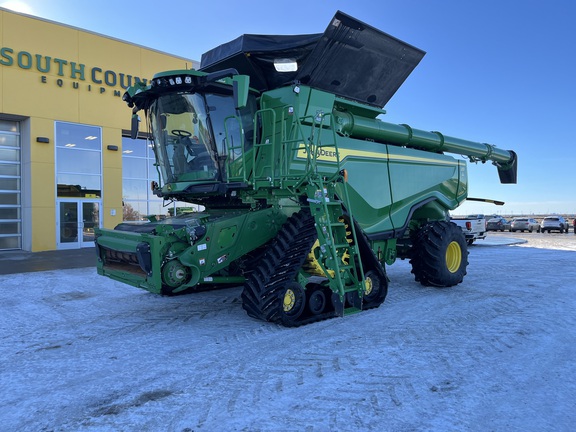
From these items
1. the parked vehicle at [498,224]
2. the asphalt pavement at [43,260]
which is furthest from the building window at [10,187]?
the parked vehicle at [498,224]

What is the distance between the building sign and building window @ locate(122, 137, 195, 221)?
2240mm

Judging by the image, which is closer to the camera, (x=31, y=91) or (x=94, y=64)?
(x=31, y=91)

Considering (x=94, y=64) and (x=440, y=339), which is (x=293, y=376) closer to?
(x=440, y=339)

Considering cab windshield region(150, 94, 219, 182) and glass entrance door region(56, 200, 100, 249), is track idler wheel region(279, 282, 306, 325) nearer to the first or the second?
cab windshield region(150, 94, 219, 182)

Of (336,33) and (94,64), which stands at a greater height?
(94,64)

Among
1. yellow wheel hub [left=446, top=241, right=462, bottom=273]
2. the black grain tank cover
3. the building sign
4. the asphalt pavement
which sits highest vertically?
the building sign

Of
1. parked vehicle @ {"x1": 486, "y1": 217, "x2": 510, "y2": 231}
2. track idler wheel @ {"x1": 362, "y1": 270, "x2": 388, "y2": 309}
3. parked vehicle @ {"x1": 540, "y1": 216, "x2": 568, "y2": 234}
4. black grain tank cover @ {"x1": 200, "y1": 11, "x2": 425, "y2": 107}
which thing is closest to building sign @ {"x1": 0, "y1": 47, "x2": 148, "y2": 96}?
black grain tank cover @ {"x1": 200, "y1": 11, "x2": 425, "y2": 107}

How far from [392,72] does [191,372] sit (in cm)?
545

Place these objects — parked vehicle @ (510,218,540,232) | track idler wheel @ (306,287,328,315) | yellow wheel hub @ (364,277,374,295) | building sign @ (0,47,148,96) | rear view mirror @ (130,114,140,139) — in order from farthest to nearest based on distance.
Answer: parked vehicle @ (510,218,540,232) < building sign @ (0,47,148,96) < rear view mirror @ (130,114,140,139) < yellow wheel hub @ (364,277,374,295) < track idler wheel @ (306,287,328,315)

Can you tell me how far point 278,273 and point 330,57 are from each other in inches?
119

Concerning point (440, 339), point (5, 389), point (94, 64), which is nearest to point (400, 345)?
point (440, 339)

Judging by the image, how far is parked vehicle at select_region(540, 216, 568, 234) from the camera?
30008 mm

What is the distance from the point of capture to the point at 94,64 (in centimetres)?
1645

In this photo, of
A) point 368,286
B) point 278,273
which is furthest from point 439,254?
point 278,273
